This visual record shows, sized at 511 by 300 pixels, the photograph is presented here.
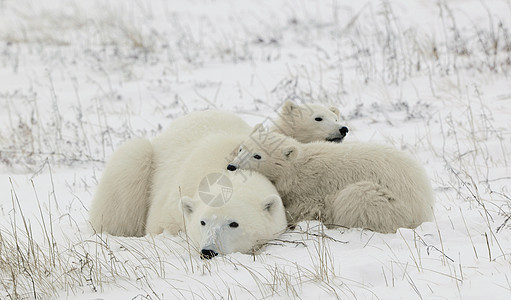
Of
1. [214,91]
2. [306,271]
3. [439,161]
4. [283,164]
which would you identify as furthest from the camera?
[214,91]

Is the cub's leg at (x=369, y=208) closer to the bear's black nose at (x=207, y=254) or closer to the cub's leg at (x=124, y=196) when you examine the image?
the bear's black nose at (x=207, y=254)

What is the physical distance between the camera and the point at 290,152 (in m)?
4.70

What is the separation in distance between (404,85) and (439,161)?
10.8 feet

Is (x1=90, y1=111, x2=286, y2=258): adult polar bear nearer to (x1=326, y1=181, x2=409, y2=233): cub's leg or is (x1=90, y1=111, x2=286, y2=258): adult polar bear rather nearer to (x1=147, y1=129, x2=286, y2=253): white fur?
(x1=147, y1=129, x2=286, y2=253): white fur

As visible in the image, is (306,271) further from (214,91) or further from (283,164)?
(214,91)

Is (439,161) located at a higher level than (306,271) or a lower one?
lower

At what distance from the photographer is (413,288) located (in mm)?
3232

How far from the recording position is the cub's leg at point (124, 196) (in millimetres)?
5223

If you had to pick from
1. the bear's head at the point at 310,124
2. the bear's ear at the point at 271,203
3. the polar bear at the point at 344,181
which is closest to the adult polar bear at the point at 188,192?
the bear's ear at the point at 271,203

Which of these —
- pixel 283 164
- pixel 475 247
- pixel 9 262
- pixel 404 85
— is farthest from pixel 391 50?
pixel 9 262

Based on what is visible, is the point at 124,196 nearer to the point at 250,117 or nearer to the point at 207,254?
the point at 207,254

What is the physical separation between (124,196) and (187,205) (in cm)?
105

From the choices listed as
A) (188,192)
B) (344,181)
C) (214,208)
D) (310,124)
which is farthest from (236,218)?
(310,124)

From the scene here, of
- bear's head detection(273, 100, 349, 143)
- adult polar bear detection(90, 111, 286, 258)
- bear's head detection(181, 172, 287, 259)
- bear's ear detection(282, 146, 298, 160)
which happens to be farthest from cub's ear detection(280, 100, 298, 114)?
bear's head detection(181, 172, 287, 259)
